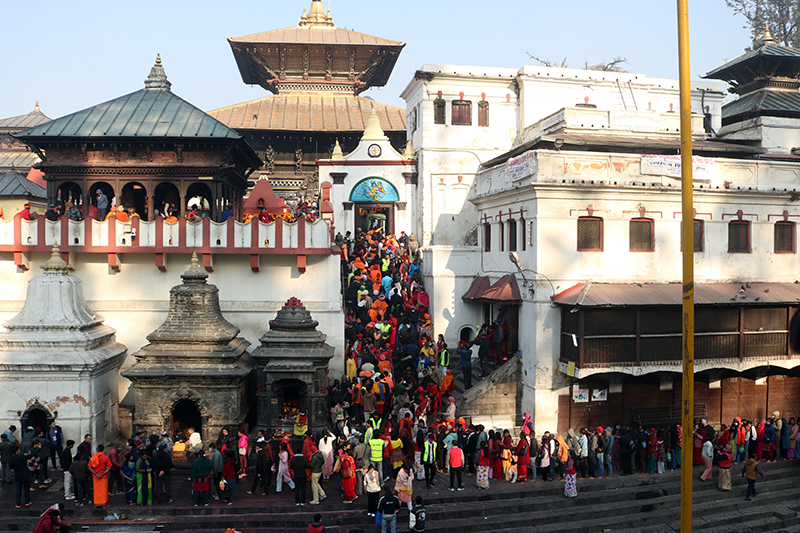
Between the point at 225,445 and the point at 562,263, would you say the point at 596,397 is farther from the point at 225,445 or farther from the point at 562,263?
the point at 225,445

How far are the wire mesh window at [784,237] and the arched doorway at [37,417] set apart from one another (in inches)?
921

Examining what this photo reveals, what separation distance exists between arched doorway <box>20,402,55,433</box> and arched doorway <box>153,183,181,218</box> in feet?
29.8

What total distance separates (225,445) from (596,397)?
37.2ft

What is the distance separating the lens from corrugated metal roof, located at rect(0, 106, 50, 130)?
44844mm

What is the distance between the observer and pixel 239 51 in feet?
135

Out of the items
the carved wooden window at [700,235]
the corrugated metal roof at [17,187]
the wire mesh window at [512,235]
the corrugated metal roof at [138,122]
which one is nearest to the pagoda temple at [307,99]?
the corrugated metal roof at [17,187]

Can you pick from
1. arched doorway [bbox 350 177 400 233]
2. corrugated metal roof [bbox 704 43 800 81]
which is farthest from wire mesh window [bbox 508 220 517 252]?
corrugated metal roof [bbox 704 43 800 81]

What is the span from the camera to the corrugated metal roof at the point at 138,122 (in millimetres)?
20203

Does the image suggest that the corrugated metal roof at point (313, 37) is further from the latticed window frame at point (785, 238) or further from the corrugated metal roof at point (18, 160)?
the latticed window frame at point (785, 238)

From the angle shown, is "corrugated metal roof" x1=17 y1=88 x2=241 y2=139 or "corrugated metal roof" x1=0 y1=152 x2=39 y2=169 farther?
"corrugated metal roof" x1=0 y1=152 x2=39 y2=169

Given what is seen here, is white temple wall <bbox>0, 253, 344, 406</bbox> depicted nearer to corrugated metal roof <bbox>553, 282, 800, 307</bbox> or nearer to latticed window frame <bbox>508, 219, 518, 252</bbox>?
latticed window frame <bbox>508, 219, 518, 252</bbox>

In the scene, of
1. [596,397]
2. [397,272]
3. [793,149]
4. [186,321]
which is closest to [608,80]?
[793,149]

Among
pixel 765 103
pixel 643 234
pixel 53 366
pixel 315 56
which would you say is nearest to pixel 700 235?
pixel 643 234

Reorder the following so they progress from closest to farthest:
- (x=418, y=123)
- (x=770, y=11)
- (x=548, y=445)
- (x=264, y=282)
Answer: (x=548, y=445)
(x=264, y=282)
(x=418, y=123)
(x=770, y=11)
